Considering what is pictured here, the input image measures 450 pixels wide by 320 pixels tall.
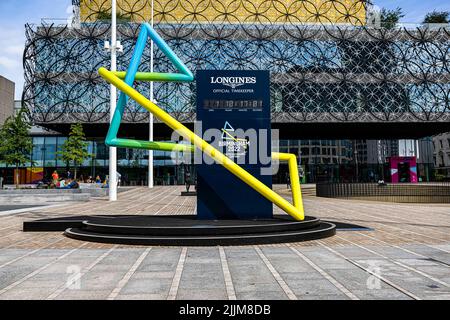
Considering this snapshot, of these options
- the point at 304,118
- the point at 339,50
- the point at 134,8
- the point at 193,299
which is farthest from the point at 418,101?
the point at 193,299

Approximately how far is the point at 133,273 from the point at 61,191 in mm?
19630

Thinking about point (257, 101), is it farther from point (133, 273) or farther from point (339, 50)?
point (339, 50)

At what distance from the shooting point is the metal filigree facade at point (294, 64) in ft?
149

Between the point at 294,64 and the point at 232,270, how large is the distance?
147 ft

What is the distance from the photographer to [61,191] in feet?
76.5

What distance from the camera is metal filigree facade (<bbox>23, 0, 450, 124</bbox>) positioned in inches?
1790

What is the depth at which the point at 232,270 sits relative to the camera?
605 cm

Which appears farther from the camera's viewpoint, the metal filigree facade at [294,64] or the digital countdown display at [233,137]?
the metal filigree facade at [294,64]

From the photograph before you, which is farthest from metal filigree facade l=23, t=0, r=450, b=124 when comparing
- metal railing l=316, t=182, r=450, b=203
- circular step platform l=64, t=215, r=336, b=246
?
circular step platform l=64, t=215, r=336, b=246

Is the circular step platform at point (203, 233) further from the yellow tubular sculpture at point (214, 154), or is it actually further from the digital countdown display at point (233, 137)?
the digital countdown display at point (233, 137)

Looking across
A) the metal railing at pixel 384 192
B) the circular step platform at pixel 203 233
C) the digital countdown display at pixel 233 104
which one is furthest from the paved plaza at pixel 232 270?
the metal railing at pixel 384 192

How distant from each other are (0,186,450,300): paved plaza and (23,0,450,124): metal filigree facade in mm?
38299

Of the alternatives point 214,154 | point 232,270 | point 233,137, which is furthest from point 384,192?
point 232,270

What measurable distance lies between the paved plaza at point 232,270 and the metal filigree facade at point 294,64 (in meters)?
38.3
